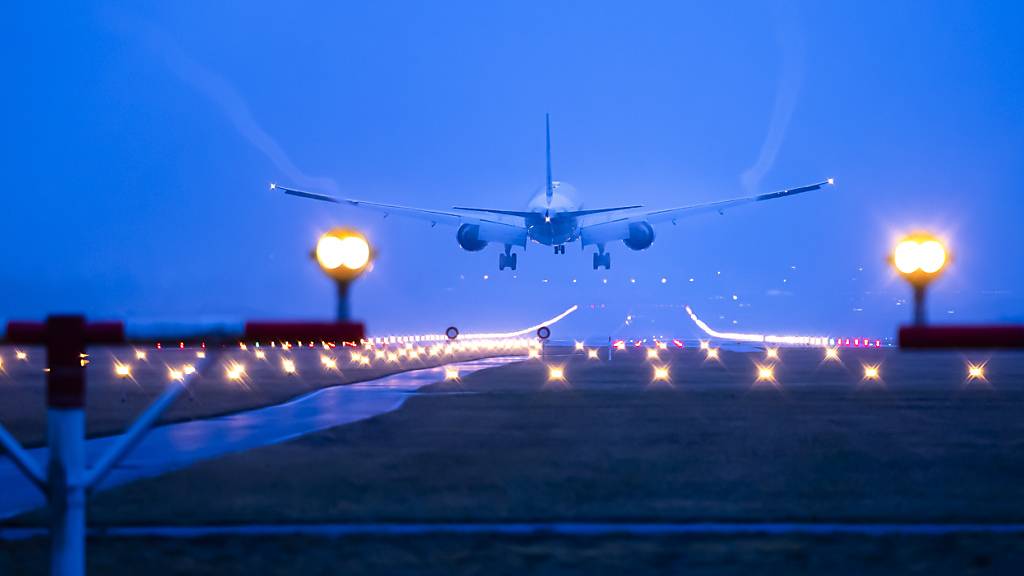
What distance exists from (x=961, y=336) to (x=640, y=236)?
191ft

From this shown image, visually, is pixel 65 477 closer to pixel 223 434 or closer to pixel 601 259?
pixel 223 434

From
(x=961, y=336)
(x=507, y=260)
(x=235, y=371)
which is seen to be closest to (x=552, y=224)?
(x=507, y=260)

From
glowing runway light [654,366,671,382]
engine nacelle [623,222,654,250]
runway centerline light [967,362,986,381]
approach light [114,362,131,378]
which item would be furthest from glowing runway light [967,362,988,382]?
approach light [114,362,131,378]

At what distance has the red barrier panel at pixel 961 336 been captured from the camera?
6.43 m

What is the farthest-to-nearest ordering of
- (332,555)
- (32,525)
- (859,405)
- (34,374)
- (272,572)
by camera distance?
(34,374) → (859,405) → (32,525) → (332,555) → (272,572)

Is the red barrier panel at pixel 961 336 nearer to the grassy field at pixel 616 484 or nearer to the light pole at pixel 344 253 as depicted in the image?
the light pole at pixel 344 253

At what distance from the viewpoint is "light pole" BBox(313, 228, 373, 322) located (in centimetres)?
627

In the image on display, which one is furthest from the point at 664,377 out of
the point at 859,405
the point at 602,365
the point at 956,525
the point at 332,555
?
the point at 332,555

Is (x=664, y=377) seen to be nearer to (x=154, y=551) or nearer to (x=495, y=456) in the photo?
(x=495, y=456)

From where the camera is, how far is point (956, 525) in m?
13.5

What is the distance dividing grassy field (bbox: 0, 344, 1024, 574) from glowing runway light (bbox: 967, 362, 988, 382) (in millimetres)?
13428

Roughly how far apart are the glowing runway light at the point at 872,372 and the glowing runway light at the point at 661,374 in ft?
25.4

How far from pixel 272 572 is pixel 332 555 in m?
0.87

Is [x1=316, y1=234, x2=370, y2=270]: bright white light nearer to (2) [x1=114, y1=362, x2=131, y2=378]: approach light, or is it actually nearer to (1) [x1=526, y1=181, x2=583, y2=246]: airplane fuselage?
(2) [x1=114, y1=362, x2=131, y2=378]: approach light
